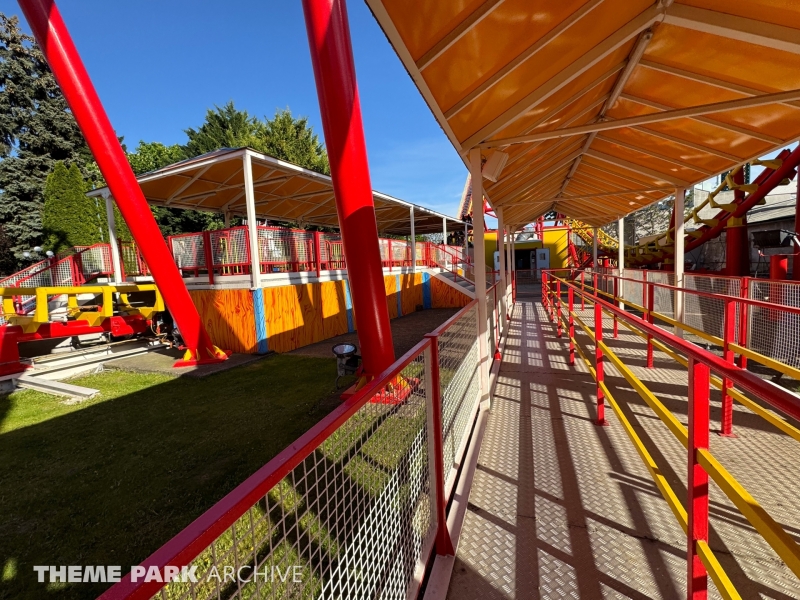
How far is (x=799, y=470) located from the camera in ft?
9.07


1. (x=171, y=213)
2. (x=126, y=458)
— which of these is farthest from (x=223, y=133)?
(x=126, y=458)

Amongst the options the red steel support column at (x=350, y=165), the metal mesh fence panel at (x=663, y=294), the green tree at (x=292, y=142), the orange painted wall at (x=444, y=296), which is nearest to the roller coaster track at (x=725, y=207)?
the metal mesh fence panel at (x=663, y=294)

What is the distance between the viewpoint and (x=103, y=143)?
656 centimetres

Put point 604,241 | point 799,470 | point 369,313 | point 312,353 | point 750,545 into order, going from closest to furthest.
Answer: point 750,545
point 799,470
point 369,313
point 312,353
point 604,241

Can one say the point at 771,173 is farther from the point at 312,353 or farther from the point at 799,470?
the point at 312,353

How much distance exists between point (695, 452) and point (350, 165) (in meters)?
4.08

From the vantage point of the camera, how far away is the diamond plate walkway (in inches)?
77.5

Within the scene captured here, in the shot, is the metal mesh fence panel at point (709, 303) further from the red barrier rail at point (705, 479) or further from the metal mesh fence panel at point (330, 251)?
the metal mesh fence panel at point (330, 251)

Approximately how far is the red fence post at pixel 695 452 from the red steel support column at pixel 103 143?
7.91m

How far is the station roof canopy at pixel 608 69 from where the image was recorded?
252 cm

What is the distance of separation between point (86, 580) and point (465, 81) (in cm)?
449

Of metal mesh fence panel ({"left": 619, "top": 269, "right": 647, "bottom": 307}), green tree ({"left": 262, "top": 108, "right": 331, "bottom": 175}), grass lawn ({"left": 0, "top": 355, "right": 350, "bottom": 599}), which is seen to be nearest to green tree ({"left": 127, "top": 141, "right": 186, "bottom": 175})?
green tree ({"left": 262, "top": 108, "right": 331, "bottom": 175})

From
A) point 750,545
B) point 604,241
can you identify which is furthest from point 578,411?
point 604,241

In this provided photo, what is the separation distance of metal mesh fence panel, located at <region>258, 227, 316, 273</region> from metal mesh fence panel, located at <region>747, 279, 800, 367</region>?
9268 mm
